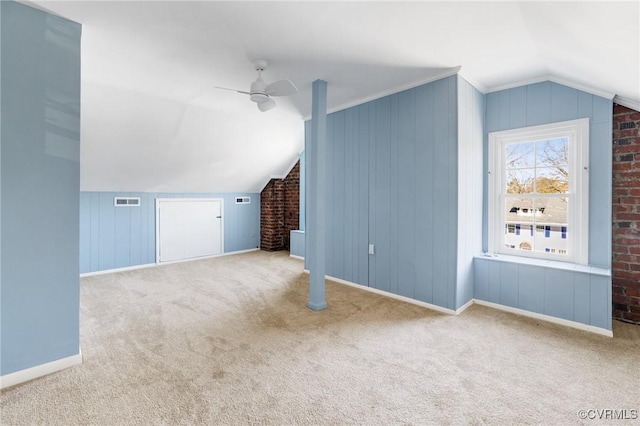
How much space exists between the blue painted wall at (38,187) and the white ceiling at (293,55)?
25 centimetres

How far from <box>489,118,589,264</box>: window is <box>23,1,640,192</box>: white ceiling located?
56 cm

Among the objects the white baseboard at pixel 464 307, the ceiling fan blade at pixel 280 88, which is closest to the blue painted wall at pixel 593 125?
the white baseboard at pixel 464 307

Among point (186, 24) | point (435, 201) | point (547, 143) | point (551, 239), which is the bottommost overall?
point (551, 239)

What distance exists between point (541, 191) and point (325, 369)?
2996 mm

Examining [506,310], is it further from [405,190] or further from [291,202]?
[291,202]

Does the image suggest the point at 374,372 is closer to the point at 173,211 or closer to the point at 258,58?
the point at 258,58

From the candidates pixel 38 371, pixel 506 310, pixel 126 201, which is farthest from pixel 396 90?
pixel 126 201

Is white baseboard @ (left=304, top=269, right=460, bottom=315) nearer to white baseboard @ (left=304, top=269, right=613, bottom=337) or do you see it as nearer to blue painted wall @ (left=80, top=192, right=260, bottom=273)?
white baseboard @ (left=304, top=269, right=613, bottom=337)

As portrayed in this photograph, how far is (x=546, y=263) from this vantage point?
3273 mm

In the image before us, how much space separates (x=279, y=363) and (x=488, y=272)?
252 cm

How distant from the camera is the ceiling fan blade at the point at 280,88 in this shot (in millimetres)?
2808

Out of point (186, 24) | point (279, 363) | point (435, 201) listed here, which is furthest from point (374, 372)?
point (186, 24)

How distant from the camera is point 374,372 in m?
2.20

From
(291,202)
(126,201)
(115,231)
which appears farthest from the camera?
(291,202)
